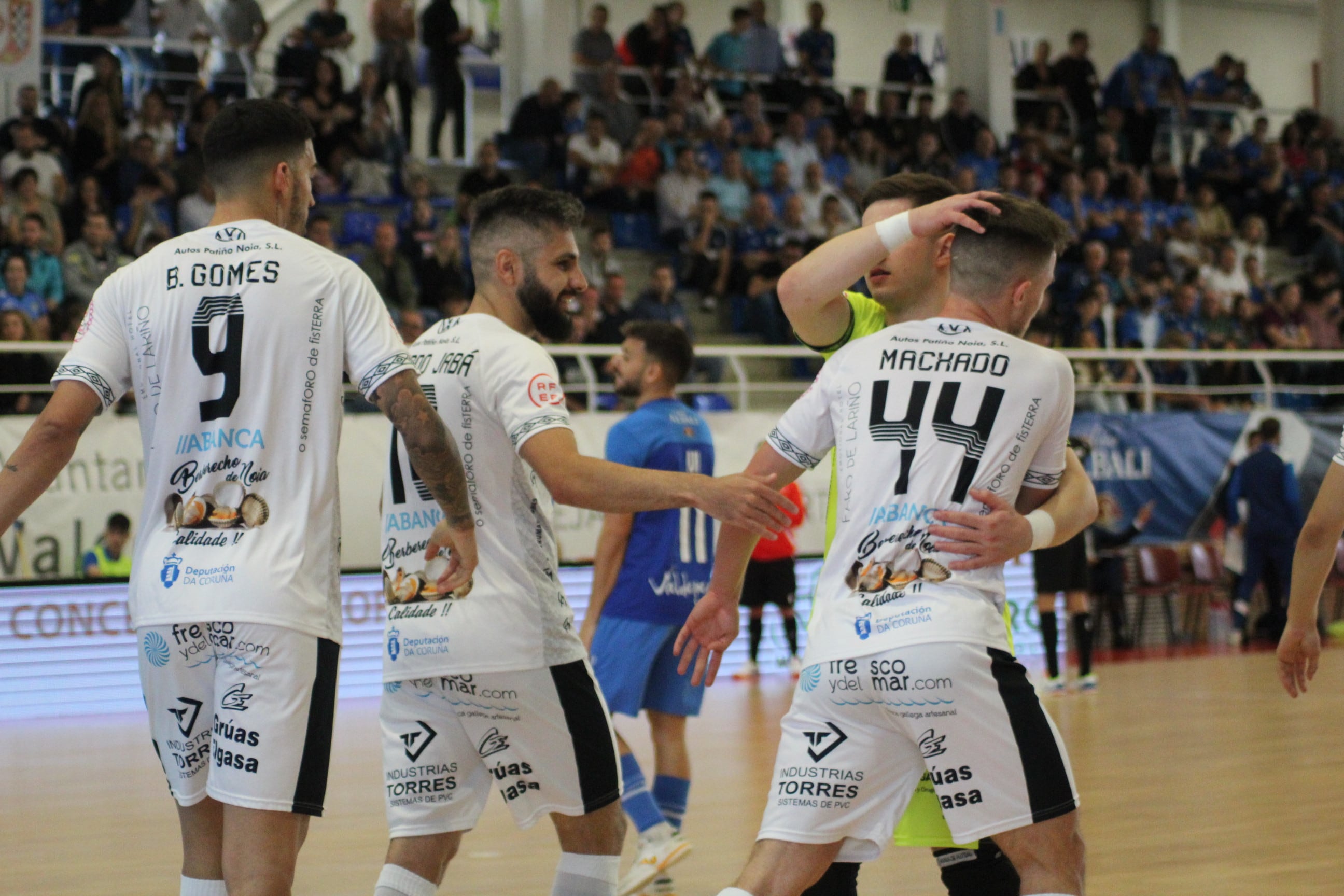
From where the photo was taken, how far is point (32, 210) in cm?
1216

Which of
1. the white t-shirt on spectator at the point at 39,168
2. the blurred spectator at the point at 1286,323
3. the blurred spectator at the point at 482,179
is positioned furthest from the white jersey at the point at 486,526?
the blurred spectator at the point at 1286,323

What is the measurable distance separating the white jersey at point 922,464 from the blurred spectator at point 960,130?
1622 cm

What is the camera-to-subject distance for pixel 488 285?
400cm

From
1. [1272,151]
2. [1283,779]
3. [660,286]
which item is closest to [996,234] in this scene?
[1283,779]

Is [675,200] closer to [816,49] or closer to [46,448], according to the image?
[816,49]

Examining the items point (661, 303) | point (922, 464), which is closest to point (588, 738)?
point (922, 464)

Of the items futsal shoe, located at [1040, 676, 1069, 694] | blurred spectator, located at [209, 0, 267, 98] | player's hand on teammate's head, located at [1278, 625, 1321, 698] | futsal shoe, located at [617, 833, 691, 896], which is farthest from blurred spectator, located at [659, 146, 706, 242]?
player's hand on teammate's head, located at [1278, 625, 1321, 698]

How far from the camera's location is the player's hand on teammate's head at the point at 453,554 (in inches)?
140

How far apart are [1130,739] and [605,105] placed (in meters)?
10.5

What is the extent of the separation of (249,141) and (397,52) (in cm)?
1290

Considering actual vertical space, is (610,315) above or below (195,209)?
below

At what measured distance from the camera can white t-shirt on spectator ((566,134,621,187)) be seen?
632 inches

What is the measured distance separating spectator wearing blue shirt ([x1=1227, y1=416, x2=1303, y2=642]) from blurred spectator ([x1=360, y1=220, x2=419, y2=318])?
789cm

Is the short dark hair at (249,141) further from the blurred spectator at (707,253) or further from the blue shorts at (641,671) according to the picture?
the blurred spectator at (707,253)
